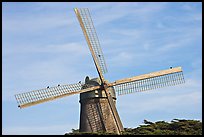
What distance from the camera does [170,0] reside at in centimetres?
2419

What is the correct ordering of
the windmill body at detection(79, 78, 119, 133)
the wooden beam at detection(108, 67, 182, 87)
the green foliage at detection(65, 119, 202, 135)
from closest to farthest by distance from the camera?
the windmill body at detection(79, 78, 119, 133)
the wooden beam at detection(108, 67, 182, 87)
the green foliage at detection(65, 119, 202, 135)

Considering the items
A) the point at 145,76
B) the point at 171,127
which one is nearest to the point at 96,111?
the point at 145,76

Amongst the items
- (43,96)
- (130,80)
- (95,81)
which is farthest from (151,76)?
(43,96)

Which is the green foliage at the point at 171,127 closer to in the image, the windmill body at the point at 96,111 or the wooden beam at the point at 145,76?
the windmill body at the point at 96,111

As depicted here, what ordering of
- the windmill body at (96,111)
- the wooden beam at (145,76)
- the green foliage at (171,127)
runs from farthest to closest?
1. the green foliage at (171,127)
2. the wooden beam at (145,76)
3. the windmill body at (96,111)

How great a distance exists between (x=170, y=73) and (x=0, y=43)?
16732mm

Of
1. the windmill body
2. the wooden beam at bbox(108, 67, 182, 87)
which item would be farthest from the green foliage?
the wooden beam at bbox(108, 67, 182, 87)

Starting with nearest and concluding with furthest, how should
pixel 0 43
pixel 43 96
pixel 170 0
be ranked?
pixel 0 43 → pixel 170 0 → pixel 43 96

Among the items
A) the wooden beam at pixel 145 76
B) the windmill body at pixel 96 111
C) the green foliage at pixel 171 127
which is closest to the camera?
the windmill body at pixel 96 111

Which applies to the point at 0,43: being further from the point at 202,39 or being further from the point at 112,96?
the point at 112,96

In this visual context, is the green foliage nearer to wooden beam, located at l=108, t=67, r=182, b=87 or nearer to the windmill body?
the windmill body

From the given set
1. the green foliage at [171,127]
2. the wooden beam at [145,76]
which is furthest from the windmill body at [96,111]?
the green foliage at [171,127]

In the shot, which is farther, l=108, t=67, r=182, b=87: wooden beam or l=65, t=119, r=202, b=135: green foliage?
l=65, t=119, r=202, b=135: green foliage

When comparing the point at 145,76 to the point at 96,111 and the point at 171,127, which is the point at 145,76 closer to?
the point at 96,111
